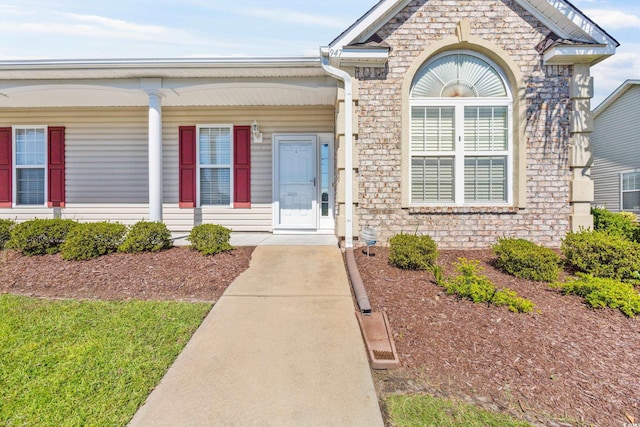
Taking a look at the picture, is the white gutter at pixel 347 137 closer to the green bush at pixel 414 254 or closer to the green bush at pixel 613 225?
the green bush at pixel 414 254

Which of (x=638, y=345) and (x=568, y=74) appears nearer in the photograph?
(x=638, y=345)

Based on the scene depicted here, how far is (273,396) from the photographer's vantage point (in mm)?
2297

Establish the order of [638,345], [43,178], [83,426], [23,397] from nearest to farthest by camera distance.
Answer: [83,426] < [23,397] < [638,345] < [43,178]

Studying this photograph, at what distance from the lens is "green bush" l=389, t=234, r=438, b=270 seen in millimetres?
4508

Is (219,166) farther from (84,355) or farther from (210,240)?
(84,355)

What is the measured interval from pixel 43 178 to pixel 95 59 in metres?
4.00

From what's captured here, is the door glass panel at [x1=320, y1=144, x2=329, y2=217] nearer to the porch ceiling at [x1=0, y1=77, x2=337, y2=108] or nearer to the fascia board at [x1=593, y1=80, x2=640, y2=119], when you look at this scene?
the porch ceiling at [x1=0, y1=77, x2=337, y2=108]

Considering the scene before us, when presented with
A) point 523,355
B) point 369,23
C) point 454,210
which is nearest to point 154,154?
point 369,23

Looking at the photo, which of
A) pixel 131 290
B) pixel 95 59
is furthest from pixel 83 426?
pixel 95 59

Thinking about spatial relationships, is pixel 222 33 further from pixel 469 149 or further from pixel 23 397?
pixel 23 397

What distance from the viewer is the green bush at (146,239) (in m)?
5.21

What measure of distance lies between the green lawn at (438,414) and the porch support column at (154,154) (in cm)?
554

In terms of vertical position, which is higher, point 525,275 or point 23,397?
point 525,275

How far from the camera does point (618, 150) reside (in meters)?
11.5
